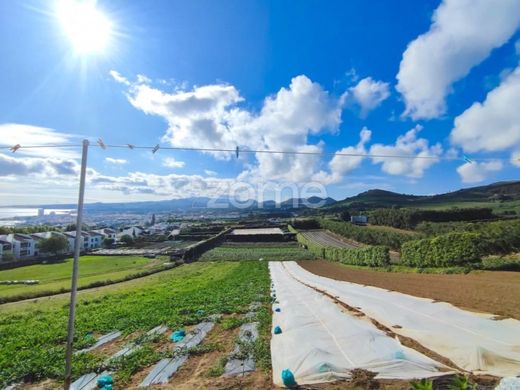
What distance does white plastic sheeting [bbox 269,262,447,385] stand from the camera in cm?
521

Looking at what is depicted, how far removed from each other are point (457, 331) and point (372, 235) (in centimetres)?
4550

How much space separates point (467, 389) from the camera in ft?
13.9

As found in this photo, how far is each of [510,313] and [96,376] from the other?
12.3m

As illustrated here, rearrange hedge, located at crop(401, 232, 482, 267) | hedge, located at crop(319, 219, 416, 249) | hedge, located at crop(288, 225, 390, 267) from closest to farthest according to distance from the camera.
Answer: hedge, located at crop(401, 232, 482, 267), hedge, located at crop(288, 225, 390, 267), hedge, located at crop(319, 219, 416, 249)

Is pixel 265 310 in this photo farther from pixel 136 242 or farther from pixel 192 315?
pixel 136 242

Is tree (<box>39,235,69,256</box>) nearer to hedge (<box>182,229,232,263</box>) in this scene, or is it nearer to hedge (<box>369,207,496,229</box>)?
hedge (<box>182,229,232,263</box>)

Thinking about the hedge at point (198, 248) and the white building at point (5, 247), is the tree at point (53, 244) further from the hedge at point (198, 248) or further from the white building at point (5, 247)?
the hedge at point (198, 248)

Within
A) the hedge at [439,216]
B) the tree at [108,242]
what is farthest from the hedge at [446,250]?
the tree at [108,242]

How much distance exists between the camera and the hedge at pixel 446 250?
22.3 metres

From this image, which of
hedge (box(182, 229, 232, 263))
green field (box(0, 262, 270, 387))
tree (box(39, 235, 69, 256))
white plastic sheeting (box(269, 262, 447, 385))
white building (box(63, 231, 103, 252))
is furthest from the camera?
white building (box(63, 231, 103, 252))

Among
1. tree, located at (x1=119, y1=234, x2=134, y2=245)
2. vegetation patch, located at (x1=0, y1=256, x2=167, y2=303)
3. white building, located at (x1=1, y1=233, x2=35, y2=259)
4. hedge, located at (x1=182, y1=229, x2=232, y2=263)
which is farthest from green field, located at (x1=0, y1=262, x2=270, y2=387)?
tree, located at (x1=119, y1=234, x2=134, y2=245)

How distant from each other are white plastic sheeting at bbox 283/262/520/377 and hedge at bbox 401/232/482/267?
14550 mm

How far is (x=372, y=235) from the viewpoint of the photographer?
50281mm

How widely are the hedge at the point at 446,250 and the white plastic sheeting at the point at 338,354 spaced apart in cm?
1940
